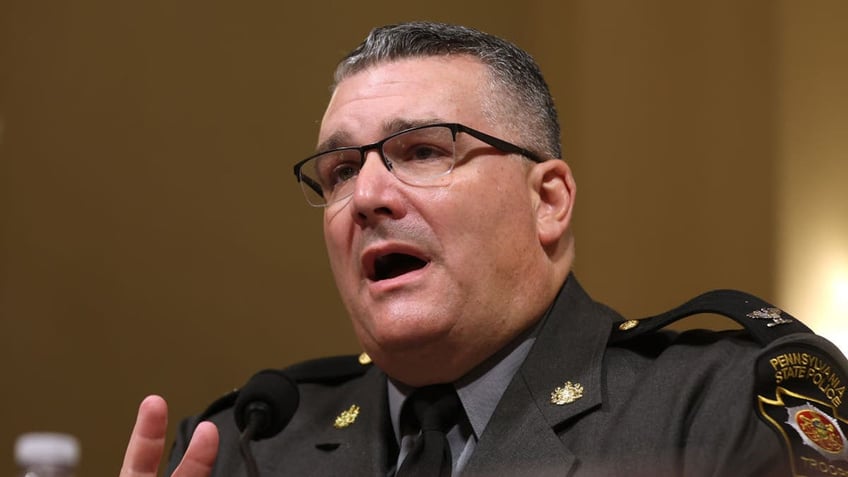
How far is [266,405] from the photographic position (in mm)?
1953

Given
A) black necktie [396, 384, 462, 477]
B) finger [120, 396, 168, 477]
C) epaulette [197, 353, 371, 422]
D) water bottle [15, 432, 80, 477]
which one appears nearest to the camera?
water bottle [15, 432, 80, 477]

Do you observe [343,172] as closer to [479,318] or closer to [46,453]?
[479,318]

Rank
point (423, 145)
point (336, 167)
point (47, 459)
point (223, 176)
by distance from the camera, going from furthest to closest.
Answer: point (223, 176) < point (336, 167) < point (423, 145) < point (47, 459)

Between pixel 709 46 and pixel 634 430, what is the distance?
1.28 metres

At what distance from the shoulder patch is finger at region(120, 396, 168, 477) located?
2.58 feet

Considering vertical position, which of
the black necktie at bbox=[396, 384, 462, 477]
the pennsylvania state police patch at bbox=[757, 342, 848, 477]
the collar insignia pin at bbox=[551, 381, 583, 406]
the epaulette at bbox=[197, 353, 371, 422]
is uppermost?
the pennsylvania state police patch at bbox=[757, 342, 848, 477]

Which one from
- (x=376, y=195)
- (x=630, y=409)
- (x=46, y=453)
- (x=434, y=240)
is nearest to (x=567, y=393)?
(x=630, y=409)

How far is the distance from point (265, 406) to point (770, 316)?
2.70ft

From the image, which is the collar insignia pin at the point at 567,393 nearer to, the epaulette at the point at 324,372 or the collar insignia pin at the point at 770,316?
the collar insignia pin at the point at 770,316

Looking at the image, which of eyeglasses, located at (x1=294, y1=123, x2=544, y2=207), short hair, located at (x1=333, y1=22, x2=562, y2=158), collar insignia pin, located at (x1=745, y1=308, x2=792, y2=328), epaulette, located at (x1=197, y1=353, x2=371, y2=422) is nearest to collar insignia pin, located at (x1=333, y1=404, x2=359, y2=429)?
epaulette, located at (x1=197, y1=353, x2=371, y2=422)

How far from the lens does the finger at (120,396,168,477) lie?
5.71 feet

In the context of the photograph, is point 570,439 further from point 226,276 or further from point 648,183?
point 226,276

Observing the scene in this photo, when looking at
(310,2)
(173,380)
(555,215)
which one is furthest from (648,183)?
(173,380)

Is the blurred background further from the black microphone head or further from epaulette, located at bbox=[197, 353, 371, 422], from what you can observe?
the black microphone head
